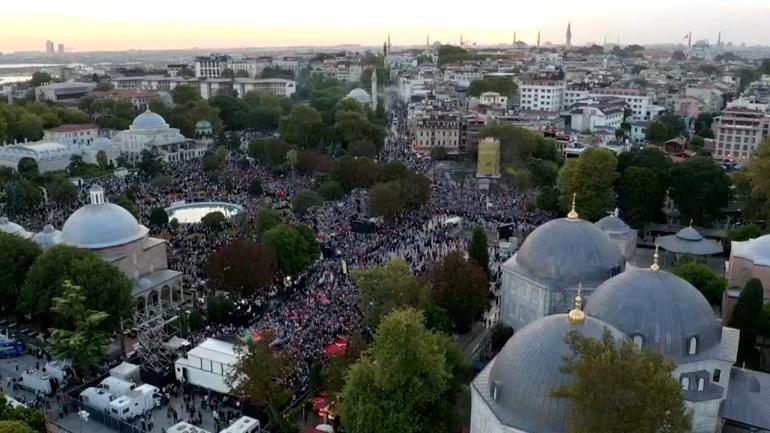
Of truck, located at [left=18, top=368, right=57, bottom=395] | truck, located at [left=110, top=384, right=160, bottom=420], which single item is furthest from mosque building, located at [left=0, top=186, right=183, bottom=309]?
truck, located at [left=110, top=384, right=160, bottom=420]

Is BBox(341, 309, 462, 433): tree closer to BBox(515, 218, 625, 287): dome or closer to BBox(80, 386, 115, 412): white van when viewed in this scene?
BBox(515, 218, 625, 287): dome

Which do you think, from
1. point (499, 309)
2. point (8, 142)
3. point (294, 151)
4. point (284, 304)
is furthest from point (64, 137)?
point (499, 309)

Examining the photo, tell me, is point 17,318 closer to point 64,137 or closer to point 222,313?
point 222,313

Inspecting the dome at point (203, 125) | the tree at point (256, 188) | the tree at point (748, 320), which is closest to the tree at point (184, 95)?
the dome at point (203, 125)

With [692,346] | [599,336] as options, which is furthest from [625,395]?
[692,346]

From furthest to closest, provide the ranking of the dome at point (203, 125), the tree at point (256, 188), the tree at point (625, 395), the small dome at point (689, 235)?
the dome at point (203, 125) → the tree at point (256, 188) → the small dome at point (689, 235) → the tree at point (625, 395)

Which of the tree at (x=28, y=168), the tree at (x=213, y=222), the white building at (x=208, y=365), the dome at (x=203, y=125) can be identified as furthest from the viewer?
the dome at (x=203, y=125)

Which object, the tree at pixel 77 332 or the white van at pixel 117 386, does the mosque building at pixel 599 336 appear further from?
the tree at pixel 77 332
